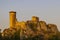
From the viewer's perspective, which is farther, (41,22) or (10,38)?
(41,22)

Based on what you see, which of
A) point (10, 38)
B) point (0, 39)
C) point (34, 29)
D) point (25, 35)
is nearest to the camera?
point (0, 39)

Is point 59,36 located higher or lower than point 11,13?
lower

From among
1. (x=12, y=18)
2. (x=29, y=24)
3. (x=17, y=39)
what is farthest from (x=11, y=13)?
(x=17, y=39)

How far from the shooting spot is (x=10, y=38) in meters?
52.2

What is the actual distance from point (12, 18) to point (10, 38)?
94.7ft

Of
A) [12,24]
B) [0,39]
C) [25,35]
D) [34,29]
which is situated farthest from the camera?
[12,24]

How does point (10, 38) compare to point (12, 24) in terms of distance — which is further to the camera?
point (12, 24)

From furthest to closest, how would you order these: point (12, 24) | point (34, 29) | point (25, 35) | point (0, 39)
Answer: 1. point (12, 24)
2. point (34, 29)
3. point (25, 35)
4. point (0, 39)

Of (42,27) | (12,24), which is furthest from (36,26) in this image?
(12,24)

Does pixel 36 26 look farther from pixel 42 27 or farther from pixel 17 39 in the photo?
pixel 17 39

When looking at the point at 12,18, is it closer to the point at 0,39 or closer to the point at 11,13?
the point at 11,13

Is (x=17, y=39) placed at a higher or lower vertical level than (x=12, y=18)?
lower

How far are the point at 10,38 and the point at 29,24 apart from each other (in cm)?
1950

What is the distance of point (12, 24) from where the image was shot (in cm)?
7750
